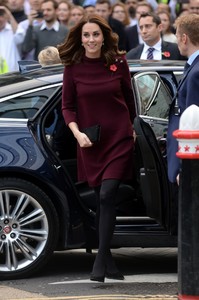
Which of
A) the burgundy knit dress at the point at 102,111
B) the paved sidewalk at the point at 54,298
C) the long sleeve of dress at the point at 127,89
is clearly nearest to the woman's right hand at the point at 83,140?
the burgundy knit dress at the point at 102,111

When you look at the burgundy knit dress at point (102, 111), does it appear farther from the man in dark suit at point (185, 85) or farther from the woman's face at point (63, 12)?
the woman's face at point (63, 12)

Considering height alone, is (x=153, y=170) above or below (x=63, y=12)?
below

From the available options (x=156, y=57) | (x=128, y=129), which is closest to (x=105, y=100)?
(x=128, y=129)

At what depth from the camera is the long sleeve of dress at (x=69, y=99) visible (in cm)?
783

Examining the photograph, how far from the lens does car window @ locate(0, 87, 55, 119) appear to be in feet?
26.8

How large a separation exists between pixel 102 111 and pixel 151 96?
70cm

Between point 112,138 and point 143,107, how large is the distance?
24.8 inches

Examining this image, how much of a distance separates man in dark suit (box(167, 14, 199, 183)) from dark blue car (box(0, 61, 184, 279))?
50cm

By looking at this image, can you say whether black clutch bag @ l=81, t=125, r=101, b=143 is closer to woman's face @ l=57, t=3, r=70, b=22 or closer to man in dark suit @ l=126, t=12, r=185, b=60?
man in dark suit @ l=126, t=12, r=185, b=60

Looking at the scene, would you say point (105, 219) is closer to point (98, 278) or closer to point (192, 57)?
point (98, 278)

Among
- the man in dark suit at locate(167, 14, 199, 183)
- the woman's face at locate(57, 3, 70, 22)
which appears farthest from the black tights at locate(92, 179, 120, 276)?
the woman's face at locate(57, 3, 70, 22)

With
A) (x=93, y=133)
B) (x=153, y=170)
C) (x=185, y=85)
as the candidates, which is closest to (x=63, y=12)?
(x=93, y=133)

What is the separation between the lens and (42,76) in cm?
852

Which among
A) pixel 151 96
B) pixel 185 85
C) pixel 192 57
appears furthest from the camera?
pixel 151 96
